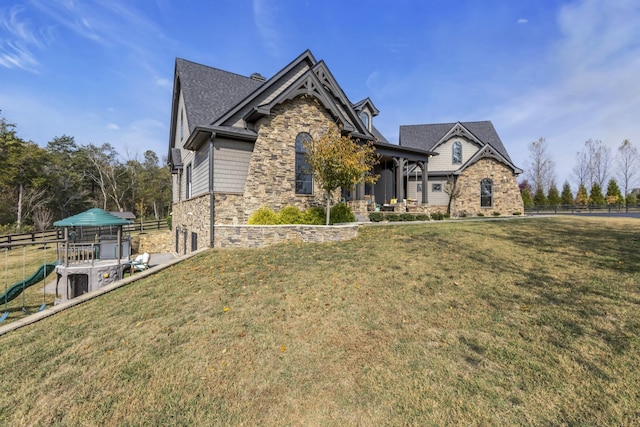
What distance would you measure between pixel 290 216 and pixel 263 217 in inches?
45.4

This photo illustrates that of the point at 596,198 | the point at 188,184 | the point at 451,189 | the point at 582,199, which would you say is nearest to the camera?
the point at 188,184

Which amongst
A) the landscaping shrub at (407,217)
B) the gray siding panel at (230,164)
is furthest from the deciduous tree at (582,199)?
the gray siding panel at (230,164)

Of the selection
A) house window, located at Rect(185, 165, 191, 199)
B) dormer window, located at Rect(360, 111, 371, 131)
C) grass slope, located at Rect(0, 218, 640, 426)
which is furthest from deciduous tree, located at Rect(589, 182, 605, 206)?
house window, located at Rect(185, 165, 191, 199)

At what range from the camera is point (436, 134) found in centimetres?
2745

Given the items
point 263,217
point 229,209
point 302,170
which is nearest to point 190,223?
point 229,209

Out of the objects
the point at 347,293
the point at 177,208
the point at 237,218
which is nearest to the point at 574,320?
the point at 347,293

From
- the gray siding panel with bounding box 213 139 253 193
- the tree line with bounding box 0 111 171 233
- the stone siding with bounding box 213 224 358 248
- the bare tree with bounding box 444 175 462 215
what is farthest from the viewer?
the tree line with bounding box 0 111 171 233

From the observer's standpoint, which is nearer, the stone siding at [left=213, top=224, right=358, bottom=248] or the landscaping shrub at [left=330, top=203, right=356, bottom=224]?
the stone siding at [left=213, top=224, right=358, bottom=248]

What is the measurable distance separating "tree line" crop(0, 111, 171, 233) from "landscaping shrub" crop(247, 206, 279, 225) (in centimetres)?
3624

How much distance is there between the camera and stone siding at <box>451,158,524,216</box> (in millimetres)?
24750

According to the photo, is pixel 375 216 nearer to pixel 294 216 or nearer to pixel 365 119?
pixel 294 216

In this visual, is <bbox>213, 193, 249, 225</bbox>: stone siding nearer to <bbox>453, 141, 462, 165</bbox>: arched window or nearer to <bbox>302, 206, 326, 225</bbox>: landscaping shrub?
<bbox>302, 206, 326, 225</bbox>: landscaping shrub

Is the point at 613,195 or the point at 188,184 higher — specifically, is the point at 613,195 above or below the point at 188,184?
above

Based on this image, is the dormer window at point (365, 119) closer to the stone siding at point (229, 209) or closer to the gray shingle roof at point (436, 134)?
the gray shingle roof at point (436, 134)
